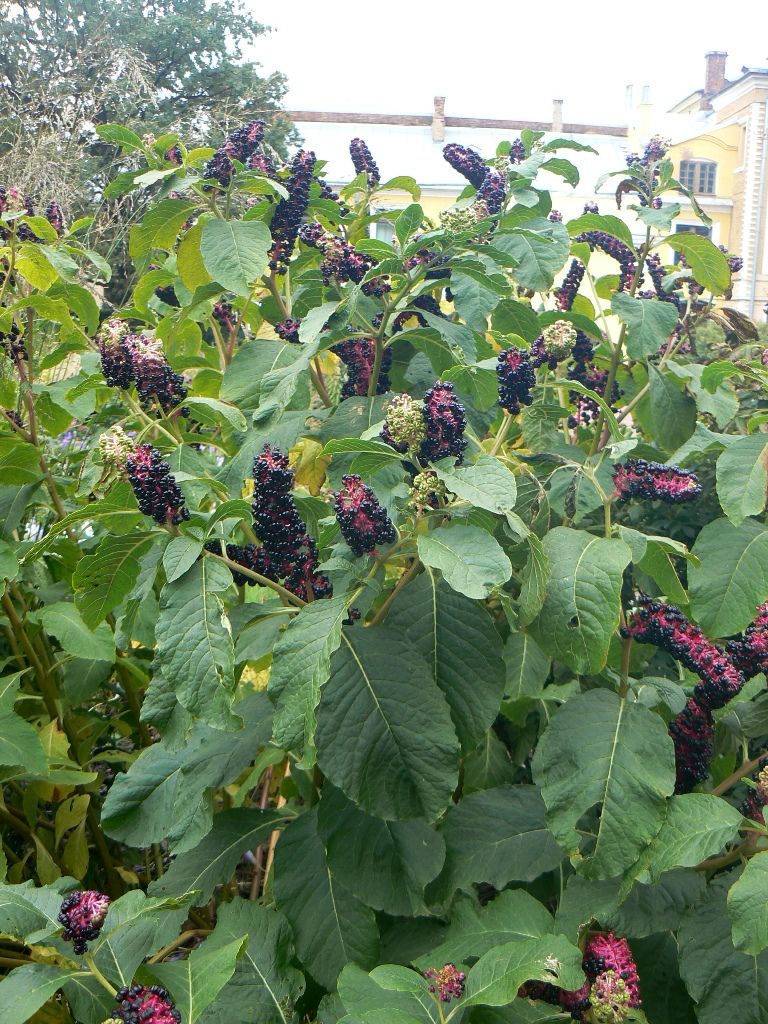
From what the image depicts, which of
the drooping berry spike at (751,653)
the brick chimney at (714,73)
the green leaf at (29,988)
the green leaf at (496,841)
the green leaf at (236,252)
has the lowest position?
the green leaf at (496,841)

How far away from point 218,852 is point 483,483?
0.83 metres

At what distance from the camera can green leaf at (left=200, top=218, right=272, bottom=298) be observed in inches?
62.4

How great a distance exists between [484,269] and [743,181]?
35.1m

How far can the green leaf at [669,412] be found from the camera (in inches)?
74.8

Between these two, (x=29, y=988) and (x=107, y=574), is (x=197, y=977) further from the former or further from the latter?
(x=107, y=574)

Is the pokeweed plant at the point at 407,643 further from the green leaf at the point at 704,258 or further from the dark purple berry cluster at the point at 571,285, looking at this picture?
the dark purple berry cluster at the point at 571,285

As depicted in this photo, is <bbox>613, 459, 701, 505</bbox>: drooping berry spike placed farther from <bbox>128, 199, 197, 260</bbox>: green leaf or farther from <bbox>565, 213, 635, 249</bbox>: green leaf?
<bbox>128, 199, 197, 260</bbox>: green leaf

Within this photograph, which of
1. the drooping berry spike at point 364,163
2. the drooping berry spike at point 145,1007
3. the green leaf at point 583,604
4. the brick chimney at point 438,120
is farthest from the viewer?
the brick chimney at point 438,120

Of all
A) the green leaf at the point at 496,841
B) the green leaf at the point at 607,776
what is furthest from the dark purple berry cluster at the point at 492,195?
the green leaf at the point at 496,841

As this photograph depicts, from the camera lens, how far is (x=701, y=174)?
3447 centimetres

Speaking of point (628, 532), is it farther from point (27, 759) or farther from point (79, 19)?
point (79, 19)

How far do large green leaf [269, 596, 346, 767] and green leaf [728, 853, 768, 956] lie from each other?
55 cm

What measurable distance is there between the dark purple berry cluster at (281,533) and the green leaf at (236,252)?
1.20ft

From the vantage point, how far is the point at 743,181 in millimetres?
32469
